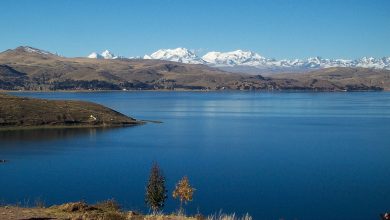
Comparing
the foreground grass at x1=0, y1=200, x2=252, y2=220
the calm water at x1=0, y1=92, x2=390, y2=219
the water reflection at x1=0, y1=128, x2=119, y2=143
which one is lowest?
the water reflection at x1=0, y1=128, x2=119, y2=143

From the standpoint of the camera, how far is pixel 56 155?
68500 millimetres

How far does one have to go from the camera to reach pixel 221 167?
191ft

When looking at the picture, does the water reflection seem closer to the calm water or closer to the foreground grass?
the calm water

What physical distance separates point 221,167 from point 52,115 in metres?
61.2

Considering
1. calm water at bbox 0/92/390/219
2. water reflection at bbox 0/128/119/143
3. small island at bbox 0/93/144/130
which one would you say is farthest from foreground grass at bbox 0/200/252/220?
small island at bbox 0/93/144/130

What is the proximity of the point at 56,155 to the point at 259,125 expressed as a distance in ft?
179

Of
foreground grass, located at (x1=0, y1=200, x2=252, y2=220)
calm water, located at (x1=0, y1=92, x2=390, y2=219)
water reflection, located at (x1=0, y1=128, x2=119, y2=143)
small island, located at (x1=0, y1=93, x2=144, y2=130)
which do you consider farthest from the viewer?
small island, located at (x1=0, y1=93, x2=144, y2=130)

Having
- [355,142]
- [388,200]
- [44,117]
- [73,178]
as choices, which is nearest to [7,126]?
[44,117]

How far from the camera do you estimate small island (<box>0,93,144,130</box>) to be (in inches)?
4114

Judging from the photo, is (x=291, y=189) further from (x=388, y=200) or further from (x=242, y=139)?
(x=242, y=139)

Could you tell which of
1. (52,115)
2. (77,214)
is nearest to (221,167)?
(77,214)

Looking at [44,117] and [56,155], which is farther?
[44,117]

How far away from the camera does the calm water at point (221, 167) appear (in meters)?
41.7

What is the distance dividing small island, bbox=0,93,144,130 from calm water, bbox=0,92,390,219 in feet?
24.6
